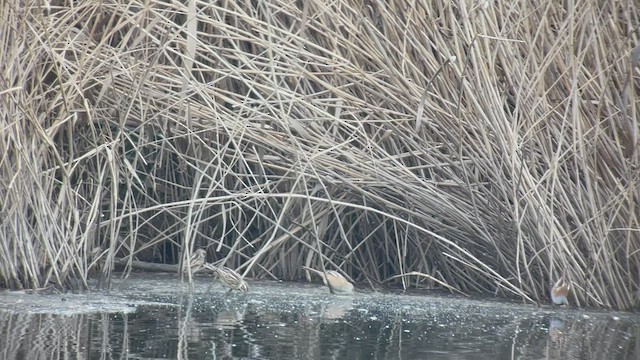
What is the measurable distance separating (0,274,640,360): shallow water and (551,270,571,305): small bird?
8 cm

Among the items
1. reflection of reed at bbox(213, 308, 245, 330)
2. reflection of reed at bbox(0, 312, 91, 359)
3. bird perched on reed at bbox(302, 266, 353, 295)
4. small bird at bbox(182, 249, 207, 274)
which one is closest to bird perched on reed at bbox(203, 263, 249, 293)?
small bird at bbox(182, 249, 207, 274)

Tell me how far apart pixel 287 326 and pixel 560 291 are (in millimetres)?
1645

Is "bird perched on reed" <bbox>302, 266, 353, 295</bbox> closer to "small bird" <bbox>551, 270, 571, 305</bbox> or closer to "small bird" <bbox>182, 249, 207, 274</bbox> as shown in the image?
"small bird" <bbox>182, 249, 207, 274</bbox>

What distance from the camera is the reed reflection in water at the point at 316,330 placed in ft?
15.1

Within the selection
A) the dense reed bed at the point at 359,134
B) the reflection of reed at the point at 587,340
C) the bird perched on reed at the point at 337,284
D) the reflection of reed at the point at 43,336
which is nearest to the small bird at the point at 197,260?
the dense reed bed at the point at 359,134

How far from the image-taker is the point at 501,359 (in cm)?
469

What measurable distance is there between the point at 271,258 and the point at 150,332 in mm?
1969

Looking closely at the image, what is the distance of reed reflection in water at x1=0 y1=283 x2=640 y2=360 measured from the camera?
4.59m

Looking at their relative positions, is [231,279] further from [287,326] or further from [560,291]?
[560,291]

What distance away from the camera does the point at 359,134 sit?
6.71 metres

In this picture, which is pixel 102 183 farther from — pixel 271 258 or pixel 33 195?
pixel 271 258

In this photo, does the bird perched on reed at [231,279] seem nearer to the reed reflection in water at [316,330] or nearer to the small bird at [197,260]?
the reed reflection in water at [316,330]

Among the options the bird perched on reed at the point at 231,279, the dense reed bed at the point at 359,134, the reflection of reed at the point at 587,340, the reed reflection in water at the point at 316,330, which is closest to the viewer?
the reed reflection in water at the point at 316,330

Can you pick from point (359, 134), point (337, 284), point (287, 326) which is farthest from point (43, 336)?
point (359, 134)
